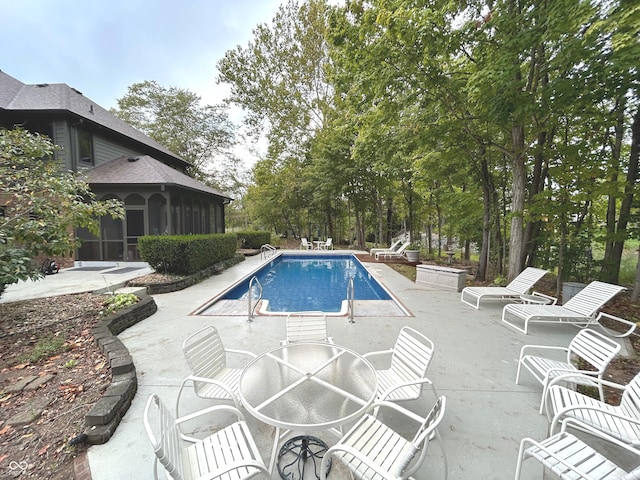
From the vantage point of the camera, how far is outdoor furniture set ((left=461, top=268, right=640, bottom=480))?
5.15 ft

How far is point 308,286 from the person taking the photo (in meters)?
8.75

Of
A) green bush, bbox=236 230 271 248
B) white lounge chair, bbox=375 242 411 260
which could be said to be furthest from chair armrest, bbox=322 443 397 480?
green bush, bbox=236 230 271 248

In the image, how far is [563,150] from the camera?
549cm

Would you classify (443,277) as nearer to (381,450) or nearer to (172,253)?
(381,450)

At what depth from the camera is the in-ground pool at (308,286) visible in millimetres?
6555

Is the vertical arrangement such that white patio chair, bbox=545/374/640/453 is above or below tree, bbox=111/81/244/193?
below

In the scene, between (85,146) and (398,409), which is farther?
(85,146)

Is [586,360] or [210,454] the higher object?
[586,360]

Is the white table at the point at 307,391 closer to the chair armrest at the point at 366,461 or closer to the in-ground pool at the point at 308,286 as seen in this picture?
the chair armrest at the point at 366,461

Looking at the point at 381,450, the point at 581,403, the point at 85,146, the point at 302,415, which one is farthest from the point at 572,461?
the point at 85,146

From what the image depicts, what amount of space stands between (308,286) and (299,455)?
6.77m

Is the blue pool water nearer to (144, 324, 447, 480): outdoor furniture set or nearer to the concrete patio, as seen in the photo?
the concrete patio

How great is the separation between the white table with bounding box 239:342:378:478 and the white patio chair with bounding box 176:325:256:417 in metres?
0.29

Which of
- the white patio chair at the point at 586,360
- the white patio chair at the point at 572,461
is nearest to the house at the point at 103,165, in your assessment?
the white patio chair at the point at 586,360
